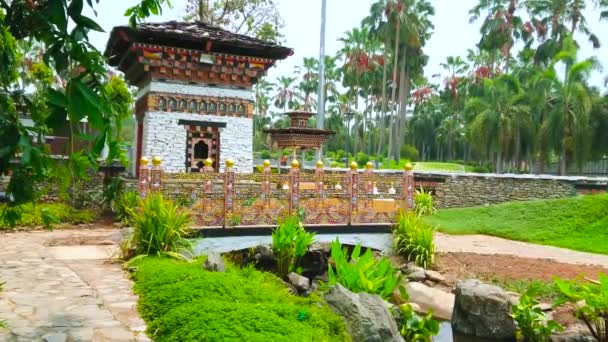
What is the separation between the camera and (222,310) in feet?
17.7

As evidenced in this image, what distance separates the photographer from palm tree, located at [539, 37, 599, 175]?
28500 mm

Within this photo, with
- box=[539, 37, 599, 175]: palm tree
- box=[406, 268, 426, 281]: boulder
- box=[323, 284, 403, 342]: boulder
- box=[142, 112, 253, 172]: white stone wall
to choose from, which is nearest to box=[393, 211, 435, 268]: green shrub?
box=[406, 268, 426, 281]: boulder

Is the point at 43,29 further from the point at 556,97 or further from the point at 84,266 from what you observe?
the point at 556,97

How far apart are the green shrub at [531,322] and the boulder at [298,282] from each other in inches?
141

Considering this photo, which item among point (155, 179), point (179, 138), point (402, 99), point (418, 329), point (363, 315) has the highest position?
point (402, 99)

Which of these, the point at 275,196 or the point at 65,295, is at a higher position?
the point at 275,196

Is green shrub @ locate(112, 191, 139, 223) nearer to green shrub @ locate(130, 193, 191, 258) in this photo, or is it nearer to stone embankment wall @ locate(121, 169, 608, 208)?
green shrub @ locate(130, 193, 191, 258)

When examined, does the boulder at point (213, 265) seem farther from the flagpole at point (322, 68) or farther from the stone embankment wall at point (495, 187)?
the flagpole at point (322, 68)

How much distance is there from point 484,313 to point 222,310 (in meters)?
4.59

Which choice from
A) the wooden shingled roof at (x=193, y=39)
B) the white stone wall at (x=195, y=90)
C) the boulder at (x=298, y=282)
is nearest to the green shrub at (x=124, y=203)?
the white stone wall at (x=195, y=90)

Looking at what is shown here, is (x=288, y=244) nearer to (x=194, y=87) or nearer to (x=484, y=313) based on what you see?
(x=484, y=313)

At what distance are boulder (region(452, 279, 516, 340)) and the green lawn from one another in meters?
6.57

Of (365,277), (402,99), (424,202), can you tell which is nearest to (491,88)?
(402,99)

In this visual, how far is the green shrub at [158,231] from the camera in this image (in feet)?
29.1
